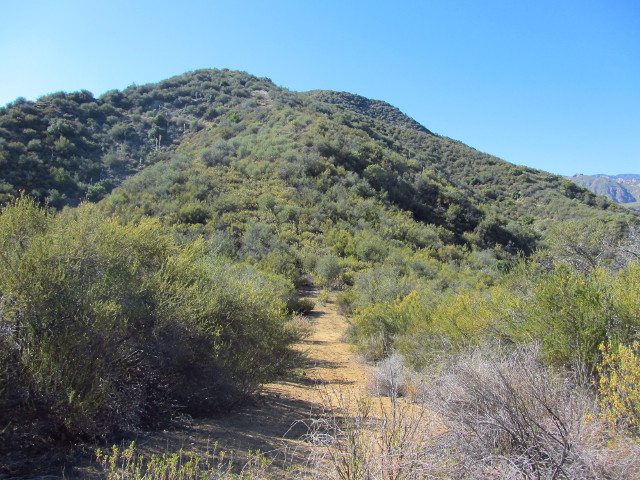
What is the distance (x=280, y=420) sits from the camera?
198 inches

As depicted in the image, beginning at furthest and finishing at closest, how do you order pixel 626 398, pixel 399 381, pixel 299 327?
pixel 299 327
pixel 399 381
pixel 626 398

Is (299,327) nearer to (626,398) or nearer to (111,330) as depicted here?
(111,330)

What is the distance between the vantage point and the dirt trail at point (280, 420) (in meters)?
3.73

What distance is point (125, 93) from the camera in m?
39.5

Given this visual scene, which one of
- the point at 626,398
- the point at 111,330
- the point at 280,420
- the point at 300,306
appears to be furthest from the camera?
the point at 300,306

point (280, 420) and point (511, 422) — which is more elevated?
point (511, 422)

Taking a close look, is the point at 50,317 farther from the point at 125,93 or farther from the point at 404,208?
the point at 125,93

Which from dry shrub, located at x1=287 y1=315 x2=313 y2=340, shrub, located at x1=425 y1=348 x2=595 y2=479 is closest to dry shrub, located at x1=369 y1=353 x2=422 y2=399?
dry shrub, located at x1=287 y1=315 x2=313 y2=340

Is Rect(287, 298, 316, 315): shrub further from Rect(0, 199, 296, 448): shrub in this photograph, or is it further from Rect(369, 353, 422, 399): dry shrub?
Rect(0, 199, 296, 448): shrub

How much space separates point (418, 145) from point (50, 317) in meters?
45.3

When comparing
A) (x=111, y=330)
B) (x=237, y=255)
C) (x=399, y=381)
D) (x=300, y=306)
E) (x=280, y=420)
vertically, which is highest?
(x=111, y=330)

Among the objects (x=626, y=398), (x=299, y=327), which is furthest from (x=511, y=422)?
(x=299, y=327)

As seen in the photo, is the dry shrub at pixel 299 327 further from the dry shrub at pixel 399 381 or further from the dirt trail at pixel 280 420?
the dry shrub at pixel 399 381

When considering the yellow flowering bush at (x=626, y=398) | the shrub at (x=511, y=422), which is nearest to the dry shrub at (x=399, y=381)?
the shrub at (x=511, y=422)
